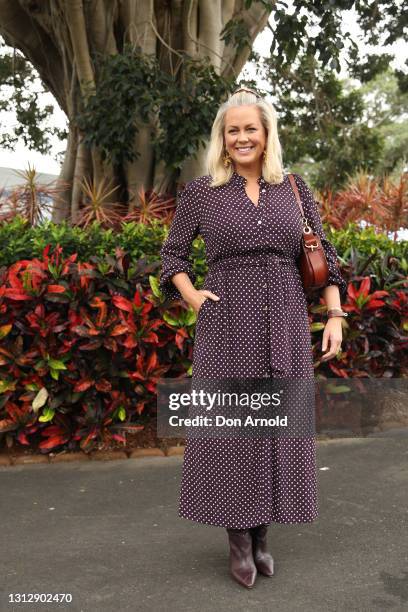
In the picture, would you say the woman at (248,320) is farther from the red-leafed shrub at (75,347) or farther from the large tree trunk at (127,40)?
the large tree trunk at (127,40)

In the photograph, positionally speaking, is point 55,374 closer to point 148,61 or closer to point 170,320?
point 170,320

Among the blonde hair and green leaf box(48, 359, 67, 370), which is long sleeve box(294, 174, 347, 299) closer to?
the blonde hair

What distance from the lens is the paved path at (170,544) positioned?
294 centimetres

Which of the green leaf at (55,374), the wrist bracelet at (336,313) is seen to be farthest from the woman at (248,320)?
the green leaf at (55,374)

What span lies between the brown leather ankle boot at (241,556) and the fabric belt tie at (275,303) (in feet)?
2.34

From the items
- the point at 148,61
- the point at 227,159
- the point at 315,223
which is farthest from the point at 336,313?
the point at 148,61

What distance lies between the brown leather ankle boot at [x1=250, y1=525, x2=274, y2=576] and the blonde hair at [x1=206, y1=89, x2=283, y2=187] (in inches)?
59.9

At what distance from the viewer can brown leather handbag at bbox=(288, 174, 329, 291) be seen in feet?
10.2

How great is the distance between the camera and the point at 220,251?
309 centimetres

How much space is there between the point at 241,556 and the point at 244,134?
5.87ft

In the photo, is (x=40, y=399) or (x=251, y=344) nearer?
(x=251, y=344)

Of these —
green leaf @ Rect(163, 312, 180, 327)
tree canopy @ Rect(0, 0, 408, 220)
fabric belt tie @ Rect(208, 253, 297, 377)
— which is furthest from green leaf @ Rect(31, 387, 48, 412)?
tree canopy @ Rect(0, 0, 408, 220)

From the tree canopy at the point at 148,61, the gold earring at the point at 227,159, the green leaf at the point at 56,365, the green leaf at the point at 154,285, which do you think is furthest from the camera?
the tree canopy at the point at 148,61

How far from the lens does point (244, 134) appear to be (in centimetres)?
304
